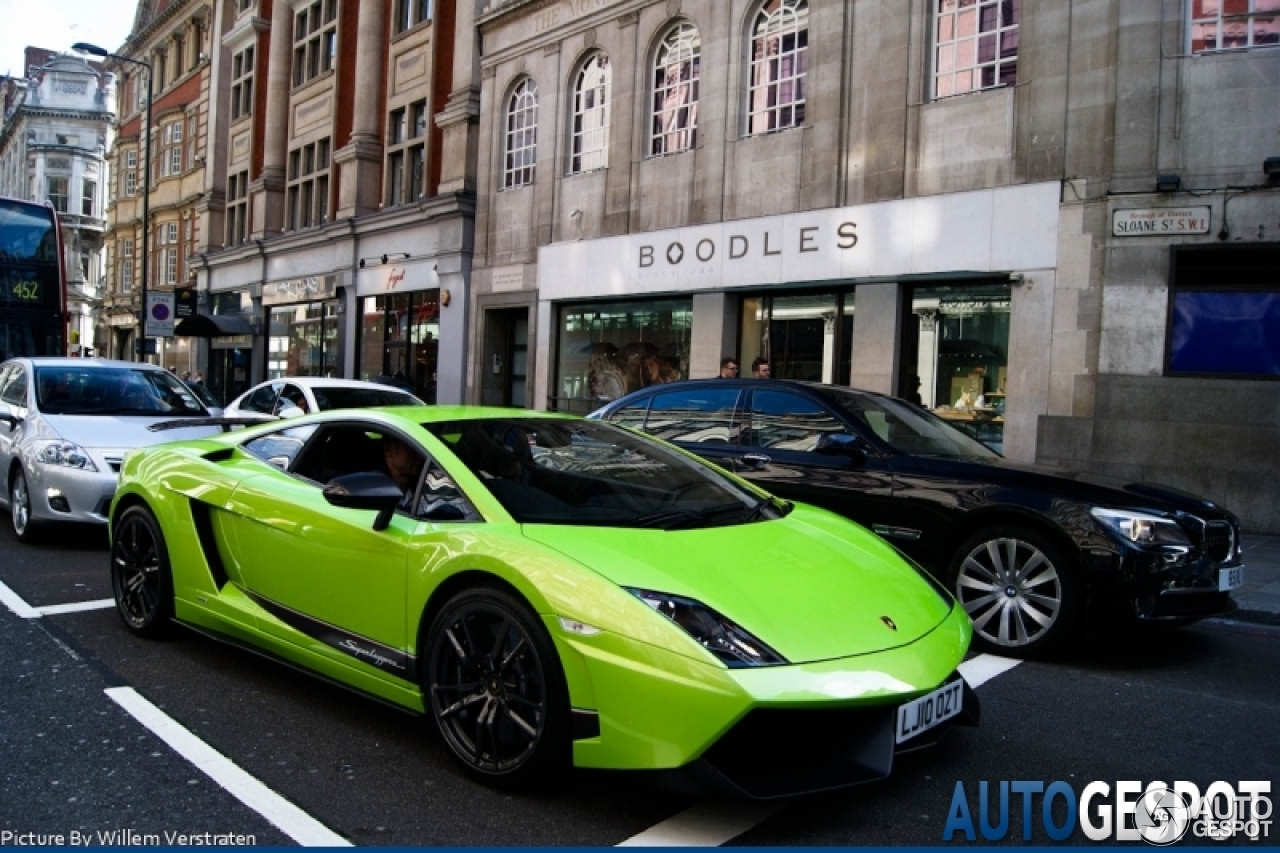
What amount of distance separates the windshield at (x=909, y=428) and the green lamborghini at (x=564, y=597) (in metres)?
2.10

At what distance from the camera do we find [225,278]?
3550 cm

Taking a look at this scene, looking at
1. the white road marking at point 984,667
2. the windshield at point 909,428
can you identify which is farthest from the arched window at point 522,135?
the white road marking at point 984,667

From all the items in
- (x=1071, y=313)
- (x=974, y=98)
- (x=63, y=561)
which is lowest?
(x=63, y=561)

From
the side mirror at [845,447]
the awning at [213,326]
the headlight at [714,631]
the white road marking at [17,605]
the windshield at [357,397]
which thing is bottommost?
the white road marking at [17,605]

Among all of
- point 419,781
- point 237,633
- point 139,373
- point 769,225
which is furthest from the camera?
point 769,225

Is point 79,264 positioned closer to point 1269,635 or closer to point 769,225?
point 769,225

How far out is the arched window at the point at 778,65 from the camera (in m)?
16.0

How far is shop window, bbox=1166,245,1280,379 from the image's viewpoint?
11352 mm

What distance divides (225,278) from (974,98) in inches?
1136

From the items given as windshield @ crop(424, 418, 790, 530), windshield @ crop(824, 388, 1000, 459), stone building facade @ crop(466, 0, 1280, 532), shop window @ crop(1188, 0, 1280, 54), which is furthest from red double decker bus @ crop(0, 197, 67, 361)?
shop window @ crop(1188, 0, 1280, 54)

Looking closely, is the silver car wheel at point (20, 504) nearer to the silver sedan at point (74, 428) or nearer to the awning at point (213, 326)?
the silver sedan at point (74, 428)

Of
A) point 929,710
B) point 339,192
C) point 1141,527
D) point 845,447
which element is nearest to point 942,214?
point 845,447

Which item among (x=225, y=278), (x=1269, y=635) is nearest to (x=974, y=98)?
(x=1269, y=635)

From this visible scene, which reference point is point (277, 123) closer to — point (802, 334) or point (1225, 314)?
point (802, 334)
